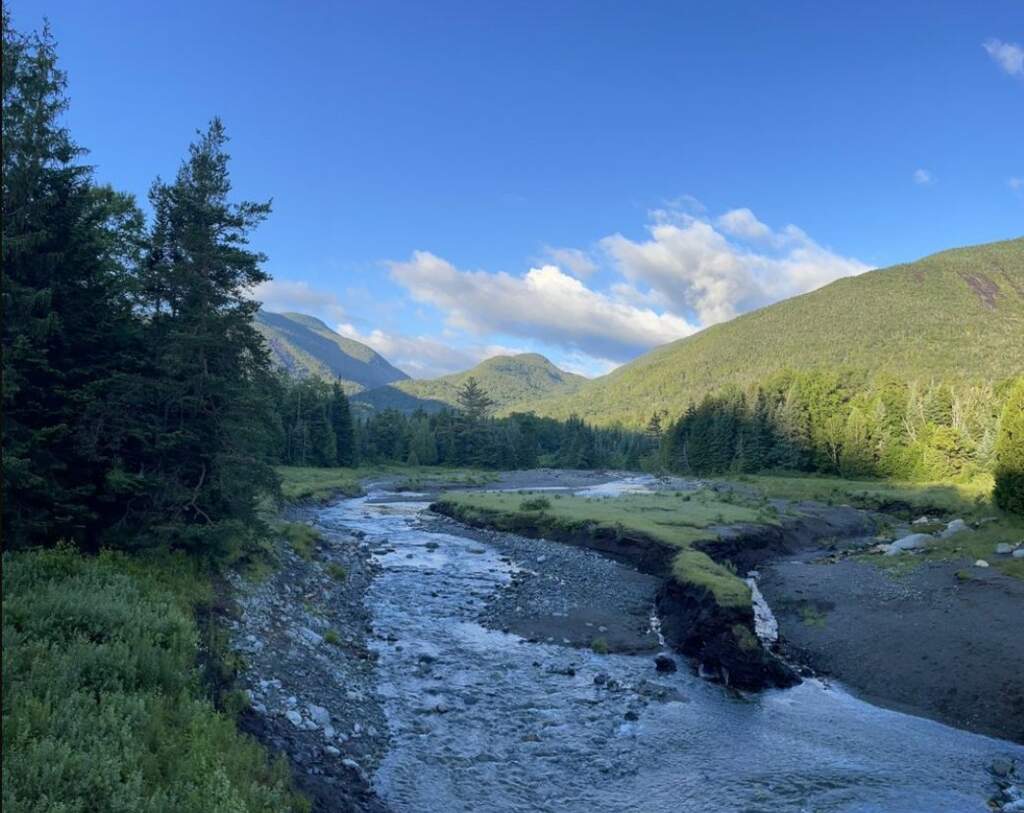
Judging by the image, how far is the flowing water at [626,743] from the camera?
1342 cm

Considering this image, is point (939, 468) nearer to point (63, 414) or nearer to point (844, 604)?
point (844, 604)

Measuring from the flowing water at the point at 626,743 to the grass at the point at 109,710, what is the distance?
4437 millimetres

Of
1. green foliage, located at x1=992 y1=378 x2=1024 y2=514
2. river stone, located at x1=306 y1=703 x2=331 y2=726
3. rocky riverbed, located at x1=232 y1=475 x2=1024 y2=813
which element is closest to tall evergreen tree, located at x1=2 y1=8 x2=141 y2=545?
rocky riverbed, located at x1=232 y1=475 x2=1024 y2=813

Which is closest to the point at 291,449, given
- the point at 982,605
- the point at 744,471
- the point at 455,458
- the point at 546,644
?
the point at 455,458

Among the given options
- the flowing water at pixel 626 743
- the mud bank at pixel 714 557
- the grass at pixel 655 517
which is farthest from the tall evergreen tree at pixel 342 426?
the flowing water at pixel 626 743

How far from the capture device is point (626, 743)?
15672 mm

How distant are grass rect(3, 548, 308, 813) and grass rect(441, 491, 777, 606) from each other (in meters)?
19.1

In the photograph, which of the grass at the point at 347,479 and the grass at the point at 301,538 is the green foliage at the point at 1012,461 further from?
the grass at the point at 347,479

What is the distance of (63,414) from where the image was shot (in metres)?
17.3

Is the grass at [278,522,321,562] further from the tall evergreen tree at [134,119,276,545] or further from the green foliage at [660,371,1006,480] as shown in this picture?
the green foliage at [660,371,1006,480]

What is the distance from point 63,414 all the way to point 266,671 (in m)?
9.58

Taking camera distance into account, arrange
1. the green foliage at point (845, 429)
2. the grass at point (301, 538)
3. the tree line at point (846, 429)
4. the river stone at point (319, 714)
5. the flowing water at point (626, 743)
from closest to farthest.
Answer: the flowing water at point (626, 743) < the river stone at point (319, 714) < the grass at point (301, 538) < the tree line at point (846, 429) < the green foliage at point (845, 429)

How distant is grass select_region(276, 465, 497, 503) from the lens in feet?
213

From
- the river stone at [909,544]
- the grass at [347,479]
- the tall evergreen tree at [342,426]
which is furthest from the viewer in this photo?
the tall evergreen tree at [342,426]
